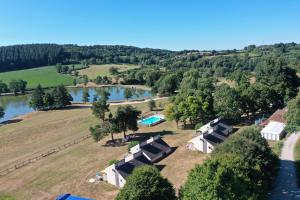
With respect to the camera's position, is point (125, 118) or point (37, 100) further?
point (37, 100)

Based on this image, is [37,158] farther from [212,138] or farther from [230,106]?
[230,106]

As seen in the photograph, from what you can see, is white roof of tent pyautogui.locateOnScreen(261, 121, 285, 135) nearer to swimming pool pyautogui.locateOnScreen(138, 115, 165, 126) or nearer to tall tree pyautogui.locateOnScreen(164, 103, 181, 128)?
tall tree pyautogui.locateOnScreen(164, 103, 181, 128)

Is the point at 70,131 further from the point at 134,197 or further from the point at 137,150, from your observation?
the point at 134,197

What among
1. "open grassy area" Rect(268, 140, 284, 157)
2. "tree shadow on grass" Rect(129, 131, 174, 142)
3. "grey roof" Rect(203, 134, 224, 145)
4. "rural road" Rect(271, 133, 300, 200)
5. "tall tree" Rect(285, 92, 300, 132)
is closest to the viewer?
"rural road" Rect(271, 133, 300, 200)

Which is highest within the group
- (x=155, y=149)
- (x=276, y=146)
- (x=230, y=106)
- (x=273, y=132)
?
(x=230, y=106)

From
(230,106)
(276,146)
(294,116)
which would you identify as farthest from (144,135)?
(294,116)

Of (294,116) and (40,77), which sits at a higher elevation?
(40,77)

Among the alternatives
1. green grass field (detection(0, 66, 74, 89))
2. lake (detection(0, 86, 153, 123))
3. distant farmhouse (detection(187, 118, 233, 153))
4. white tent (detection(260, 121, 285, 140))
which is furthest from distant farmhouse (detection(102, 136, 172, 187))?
green grass field (detection(0, 66, 74, 89))
